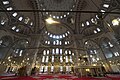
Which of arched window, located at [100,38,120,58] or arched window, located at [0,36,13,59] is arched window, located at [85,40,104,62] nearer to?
arched window, located at [100,38,120,58]

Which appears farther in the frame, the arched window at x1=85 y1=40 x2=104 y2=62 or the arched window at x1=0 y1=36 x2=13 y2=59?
the arched window at x1=85 y1=40 x2=104 y2=62

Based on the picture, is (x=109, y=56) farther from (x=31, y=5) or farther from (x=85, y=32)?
(x=31, y=5)

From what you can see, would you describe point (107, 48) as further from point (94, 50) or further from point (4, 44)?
point (4, 44)

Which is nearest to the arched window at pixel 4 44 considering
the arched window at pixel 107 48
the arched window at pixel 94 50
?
the arched window at pixel 94 50

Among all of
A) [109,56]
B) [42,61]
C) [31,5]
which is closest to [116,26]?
[109,56]

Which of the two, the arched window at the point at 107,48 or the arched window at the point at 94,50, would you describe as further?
the arched window at the point at 94,50

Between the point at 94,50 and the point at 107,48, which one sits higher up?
the point at 94,50

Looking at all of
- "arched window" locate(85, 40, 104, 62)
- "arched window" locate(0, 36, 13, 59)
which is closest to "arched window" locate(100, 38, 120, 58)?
"arched window" locate(85, 40, 104, 62)

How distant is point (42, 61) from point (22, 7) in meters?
17.2

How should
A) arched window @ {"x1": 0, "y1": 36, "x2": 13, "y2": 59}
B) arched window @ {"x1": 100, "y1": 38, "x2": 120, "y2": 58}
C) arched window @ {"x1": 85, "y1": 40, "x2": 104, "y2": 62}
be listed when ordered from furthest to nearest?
arched window @ {"x1": 85, "y1": 40, "x2": 104, "y2": 62}, arched window @ {"x1": 100, "y1": 38, "x2": 120, "y2": 58}, arched window @ {"x1": 0, "y1": 36, "x2": 13, "y2": 59}

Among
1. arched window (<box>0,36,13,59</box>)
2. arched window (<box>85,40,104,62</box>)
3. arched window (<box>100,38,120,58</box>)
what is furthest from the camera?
arched window (<box>85,40,104,62</box>)

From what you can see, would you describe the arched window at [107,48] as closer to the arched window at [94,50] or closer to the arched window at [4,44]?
the arched window at [94,50]

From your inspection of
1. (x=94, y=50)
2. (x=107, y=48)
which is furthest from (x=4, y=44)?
(x=107, y=48)

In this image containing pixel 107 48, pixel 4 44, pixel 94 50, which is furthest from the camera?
pixel 94 50
